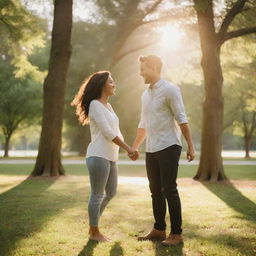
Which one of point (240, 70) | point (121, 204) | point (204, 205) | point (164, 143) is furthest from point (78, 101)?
point (240, 70)

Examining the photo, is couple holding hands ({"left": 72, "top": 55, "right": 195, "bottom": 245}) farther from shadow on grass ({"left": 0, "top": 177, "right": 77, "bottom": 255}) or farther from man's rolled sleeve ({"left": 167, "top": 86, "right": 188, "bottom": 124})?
shadow on grass ({"left": 0, "top": 177, "right": 77, "bottom": 255})

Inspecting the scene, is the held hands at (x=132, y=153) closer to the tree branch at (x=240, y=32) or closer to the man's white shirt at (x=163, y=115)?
the man's white shirt at (x=163, y=115)

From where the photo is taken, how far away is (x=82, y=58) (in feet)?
107

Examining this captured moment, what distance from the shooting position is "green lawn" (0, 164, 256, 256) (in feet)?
15.7

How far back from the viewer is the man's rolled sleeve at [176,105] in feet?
16.3

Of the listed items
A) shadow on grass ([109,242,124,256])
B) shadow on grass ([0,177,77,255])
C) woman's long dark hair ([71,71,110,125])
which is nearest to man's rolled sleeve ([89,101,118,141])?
woman's long dark hair ([71,71,110,125])

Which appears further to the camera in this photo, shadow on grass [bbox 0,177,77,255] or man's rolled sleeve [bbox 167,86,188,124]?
shadow on grass [bbox 0,177,77,255]

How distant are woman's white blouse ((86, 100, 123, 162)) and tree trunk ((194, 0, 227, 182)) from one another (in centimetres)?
882

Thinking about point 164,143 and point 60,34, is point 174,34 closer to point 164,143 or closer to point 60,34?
point 60,34

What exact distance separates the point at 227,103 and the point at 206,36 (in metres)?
23.4

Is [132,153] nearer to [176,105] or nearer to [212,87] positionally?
[176,105]

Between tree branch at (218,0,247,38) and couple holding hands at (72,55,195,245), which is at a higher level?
tree branch at (218,0,247,38)

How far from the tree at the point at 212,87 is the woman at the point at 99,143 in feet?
28.4

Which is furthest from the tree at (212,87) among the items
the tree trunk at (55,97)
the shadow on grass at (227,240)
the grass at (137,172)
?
the shadow on grass at (227,240)
